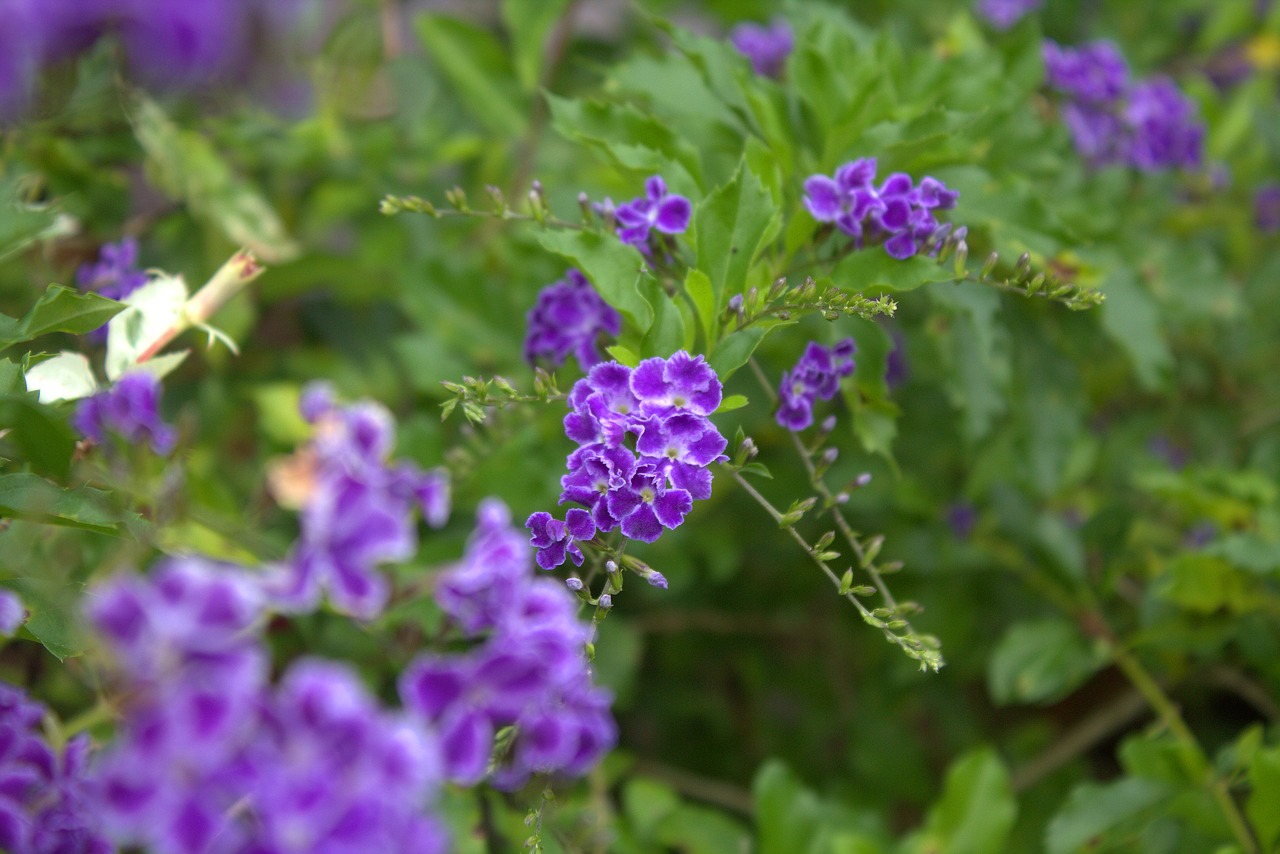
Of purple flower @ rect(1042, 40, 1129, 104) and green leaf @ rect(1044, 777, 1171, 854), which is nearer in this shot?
green leaf @ rect(1044, 777, 1171, 854)

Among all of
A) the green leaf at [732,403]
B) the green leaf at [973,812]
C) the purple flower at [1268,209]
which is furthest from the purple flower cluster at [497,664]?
the purple flower at [1268,209]

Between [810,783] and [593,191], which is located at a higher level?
[593,191]

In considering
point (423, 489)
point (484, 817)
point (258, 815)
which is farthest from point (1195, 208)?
point (258, 815)

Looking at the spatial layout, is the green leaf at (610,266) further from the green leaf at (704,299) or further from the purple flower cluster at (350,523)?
the purple flower cluster at (350,523)

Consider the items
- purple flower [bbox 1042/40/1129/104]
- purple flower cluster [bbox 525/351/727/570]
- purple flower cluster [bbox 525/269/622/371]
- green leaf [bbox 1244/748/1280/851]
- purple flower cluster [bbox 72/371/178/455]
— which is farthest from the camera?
purple flower [bbox 1042/40/1129/104]

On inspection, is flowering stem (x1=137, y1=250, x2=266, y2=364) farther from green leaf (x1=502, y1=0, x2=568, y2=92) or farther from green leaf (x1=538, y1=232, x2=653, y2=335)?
green leaf (x1=502, y1=0, x2=568, y2=92)

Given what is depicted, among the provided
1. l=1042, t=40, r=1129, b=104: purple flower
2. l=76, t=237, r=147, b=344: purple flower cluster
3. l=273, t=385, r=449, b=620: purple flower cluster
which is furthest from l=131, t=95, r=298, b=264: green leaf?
l=1042, t=40, r=1129, b=104: purple flower

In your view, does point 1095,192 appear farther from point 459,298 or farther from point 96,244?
point 96,244
